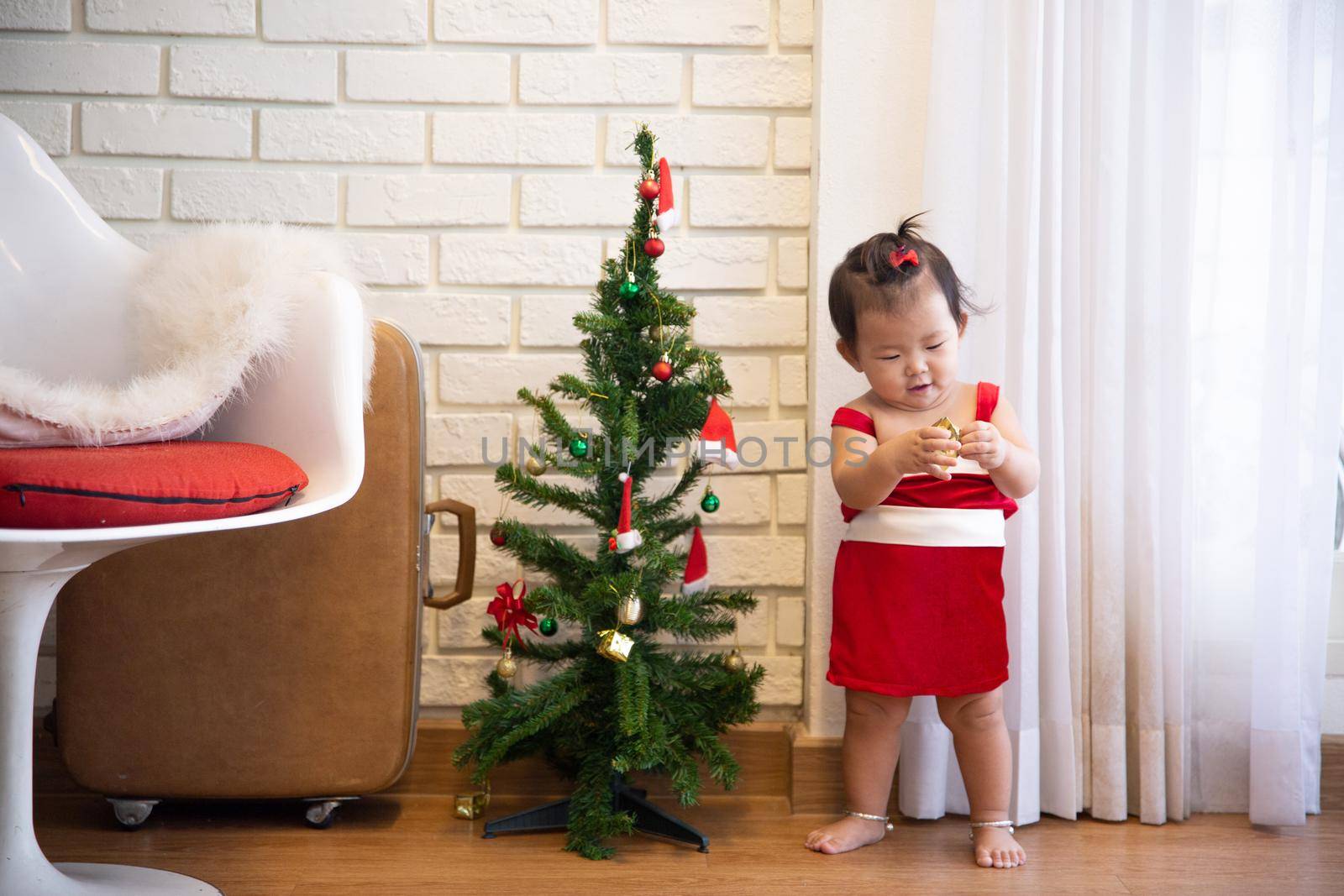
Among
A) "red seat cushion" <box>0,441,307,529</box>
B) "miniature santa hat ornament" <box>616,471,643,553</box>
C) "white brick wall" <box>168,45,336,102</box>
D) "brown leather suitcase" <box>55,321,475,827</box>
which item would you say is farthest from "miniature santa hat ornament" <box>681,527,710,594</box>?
"white brick wall" <box>168,45,336,102</box>

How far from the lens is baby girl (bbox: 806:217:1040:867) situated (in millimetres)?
1362

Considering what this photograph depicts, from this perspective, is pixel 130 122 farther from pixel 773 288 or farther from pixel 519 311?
pixel 773 288

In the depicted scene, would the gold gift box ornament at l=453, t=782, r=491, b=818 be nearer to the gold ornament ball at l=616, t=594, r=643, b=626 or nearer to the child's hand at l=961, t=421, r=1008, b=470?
the gold ornament ball at l=616, t=594, r=643, b=626

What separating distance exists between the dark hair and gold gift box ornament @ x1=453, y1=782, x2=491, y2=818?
89 centimetres

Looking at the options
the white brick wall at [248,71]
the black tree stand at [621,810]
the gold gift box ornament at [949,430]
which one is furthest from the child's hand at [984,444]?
the white brick wall at [248,71]

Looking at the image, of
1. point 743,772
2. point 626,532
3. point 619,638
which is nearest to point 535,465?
point 626,532

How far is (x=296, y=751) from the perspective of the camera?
1437 mm

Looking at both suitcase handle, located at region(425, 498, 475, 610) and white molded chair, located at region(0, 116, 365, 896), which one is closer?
white molded chair, located at region(0, 116, 365, 896)

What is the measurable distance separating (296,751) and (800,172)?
125 centimetres

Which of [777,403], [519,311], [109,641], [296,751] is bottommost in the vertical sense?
[296,751]

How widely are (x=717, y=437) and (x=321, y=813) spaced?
2.69 feet

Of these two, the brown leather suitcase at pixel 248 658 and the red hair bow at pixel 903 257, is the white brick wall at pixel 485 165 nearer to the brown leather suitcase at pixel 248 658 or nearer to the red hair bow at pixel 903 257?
the brown leather suitcase at pixel 248 658

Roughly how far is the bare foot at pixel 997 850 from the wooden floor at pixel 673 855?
0.8 inches

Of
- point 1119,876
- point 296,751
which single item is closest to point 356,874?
point 296,751
